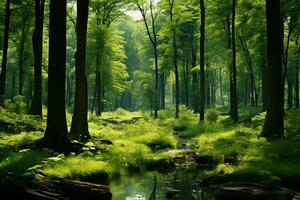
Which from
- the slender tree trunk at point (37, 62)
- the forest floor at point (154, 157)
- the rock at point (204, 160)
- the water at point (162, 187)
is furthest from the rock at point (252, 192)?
the slender tree trunk at point (37, 62)

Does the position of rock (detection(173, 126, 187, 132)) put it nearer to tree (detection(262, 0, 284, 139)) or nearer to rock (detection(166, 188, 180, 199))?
tree (detection(262, 0, 284, 139))

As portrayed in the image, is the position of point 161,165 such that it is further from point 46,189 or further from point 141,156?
point 46,189

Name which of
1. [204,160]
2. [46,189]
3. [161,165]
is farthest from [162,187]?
[204,160]

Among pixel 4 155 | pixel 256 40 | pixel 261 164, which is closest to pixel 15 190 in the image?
pixel 4 155

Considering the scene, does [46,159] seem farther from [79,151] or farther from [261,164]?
[261,164]

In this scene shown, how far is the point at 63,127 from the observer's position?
1552 cm

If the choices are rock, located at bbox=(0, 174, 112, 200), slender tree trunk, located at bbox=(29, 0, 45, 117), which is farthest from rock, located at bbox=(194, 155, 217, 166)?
slender tree trunk, located at bbox=(29, 0, 45, 117)

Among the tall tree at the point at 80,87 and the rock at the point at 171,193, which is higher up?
the tall tree at the point at 80,87

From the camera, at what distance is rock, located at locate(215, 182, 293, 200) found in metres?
10.4

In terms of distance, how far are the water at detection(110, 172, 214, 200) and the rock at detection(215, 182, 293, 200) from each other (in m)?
0.38

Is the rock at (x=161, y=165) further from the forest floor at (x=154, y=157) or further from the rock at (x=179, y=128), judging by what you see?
the rock at (x=179, y=128)

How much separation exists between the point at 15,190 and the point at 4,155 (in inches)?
191

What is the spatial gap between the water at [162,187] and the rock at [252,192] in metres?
0.38

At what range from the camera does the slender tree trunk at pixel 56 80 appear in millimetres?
15372
